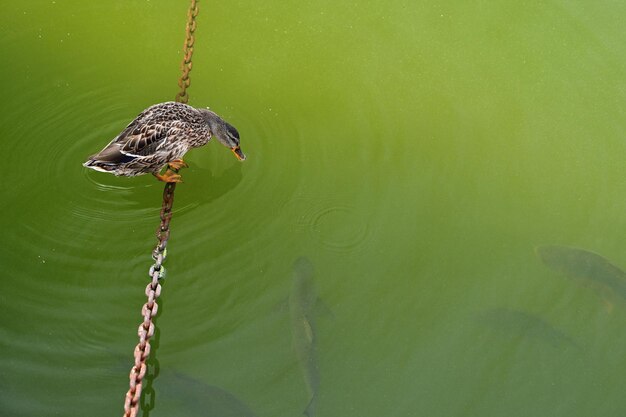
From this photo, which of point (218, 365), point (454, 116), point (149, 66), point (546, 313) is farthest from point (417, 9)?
point (218, 365)

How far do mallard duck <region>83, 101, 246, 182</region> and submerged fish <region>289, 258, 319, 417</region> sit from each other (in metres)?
0.63

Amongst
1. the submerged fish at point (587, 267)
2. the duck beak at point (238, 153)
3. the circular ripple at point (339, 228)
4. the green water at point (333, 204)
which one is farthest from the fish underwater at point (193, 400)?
the submerged fish at point (587, 267)

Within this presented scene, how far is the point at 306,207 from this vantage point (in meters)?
4.06

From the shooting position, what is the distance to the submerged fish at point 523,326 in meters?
3.71

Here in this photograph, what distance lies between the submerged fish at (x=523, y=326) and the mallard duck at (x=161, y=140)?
1352 mm

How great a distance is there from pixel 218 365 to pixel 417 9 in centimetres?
259

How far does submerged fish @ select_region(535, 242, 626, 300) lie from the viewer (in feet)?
12.7

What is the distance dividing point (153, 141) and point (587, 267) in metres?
2.06

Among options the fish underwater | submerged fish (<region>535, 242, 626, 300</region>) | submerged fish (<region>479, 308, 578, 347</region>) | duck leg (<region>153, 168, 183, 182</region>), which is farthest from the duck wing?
submerged fish (<region>535, 242, 626, 300</region>)

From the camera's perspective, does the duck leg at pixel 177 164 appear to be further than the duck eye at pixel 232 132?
Yes

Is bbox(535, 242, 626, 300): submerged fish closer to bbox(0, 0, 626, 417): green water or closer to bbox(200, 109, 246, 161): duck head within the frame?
bbox(0, 0, 626, 417): green water

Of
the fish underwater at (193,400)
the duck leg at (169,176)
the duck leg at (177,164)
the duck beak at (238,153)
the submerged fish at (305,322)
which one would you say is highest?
the duck beak at (238,153)

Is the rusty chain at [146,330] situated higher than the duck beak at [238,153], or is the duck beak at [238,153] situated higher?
the duck beak at [238,153]

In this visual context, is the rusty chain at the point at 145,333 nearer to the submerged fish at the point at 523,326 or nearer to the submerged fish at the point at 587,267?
the submerged fish at the point at 523,326
